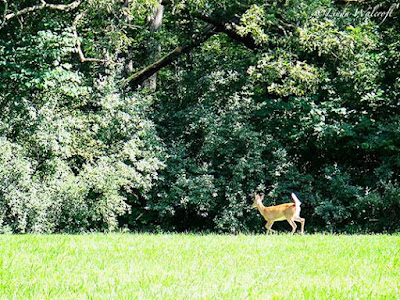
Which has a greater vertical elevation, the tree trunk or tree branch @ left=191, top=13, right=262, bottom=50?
tree branch @ left=191, top=13, right=262, bottom=50

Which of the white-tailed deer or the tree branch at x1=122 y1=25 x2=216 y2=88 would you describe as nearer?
the white-tailed deer

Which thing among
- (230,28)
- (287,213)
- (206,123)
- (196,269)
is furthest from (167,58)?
(196,269)

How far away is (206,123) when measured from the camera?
56.7 feet

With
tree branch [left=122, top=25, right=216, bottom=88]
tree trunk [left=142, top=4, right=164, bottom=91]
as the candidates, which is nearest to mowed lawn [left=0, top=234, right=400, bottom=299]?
tree branch [left=122, top=25, right=216, bottom=88]

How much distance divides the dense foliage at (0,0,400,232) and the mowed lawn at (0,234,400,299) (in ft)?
19.3

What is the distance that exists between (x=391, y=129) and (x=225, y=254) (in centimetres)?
936

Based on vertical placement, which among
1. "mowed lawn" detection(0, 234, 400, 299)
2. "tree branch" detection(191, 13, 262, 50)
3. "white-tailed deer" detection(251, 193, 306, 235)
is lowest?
"white-tailed deer" detection(251, 193, 306, 235)

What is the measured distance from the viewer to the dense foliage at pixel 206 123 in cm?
1455

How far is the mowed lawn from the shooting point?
525 centimetres

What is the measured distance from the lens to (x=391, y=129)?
15.6 meters

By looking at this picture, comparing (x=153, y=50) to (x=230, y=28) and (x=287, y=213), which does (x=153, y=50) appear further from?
(x=287, y=213)

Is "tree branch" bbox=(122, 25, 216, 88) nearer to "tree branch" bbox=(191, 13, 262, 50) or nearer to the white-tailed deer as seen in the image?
"tree branch" bbox=(191, 13, 262, 50)

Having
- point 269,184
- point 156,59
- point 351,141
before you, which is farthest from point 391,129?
point 156,59

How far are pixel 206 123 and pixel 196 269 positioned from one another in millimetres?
10990
